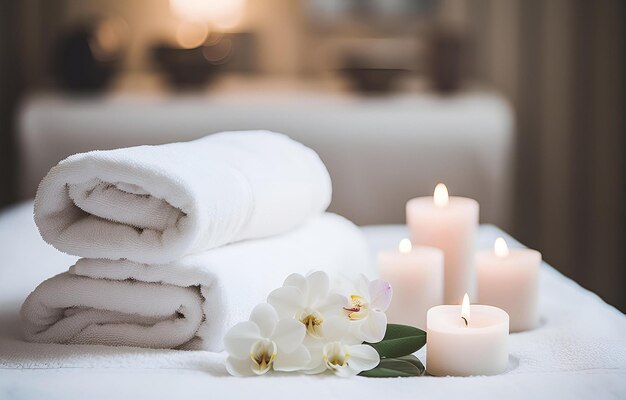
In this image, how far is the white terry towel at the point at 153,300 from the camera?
859 mm

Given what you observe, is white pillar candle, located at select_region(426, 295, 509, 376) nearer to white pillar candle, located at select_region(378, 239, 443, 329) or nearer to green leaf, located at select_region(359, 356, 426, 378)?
green leaf, located at select_region(359, 356, 426, 378)

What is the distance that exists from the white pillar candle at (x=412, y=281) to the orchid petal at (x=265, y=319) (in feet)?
0.75

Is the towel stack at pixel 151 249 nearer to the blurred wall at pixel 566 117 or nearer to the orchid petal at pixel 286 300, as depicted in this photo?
the orchid petal at pixel 286 300

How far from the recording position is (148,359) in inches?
33.2

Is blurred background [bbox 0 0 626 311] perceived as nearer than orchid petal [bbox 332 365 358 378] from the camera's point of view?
No

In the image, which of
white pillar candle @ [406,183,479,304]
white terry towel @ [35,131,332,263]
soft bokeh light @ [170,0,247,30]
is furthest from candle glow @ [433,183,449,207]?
soft bokeh light @ [170,0,247,30]

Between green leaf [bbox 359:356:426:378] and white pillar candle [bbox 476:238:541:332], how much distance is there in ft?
0.57

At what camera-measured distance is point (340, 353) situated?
2.60 feet

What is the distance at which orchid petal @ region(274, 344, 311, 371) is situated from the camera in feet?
2.58

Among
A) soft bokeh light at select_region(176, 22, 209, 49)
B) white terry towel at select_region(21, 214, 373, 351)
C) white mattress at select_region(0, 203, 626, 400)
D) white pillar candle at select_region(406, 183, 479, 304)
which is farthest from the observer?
soft bokeh light at select_region(176, 22, 209, 49)

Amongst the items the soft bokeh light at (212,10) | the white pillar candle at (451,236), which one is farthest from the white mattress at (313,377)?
the soft bokeh light at (212,10)

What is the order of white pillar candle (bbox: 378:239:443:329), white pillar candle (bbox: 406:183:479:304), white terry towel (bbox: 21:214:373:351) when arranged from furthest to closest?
white pillar candle (bbox: 406:183:479:304), white pillar candle (bbox: 378:239:443:329), white terry towel (bbox: 21:214:373:351)

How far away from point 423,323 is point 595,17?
96.8 inches

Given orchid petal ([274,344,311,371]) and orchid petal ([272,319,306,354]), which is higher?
orchid petal ([272,319,306,354])
